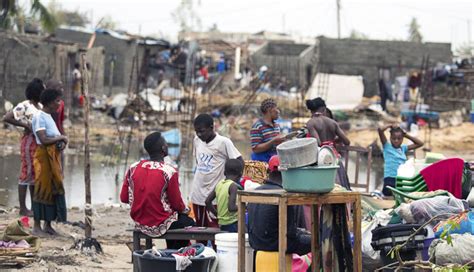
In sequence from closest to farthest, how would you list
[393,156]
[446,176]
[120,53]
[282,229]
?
[282,229]
[446,176]
[393,156]
[120,53]

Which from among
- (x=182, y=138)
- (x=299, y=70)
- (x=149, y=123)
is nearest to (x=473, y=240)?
(x=182, y=138)

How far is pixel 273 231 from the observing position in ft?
23.5

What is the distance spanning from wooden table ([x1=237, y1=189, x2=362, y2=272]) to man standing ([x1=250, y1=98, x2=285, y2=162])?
2960mm

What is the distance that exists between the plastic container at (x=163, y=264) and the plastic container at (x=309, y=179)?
3.40ft

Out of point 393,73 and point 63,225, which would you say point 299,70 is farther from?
point 63,225

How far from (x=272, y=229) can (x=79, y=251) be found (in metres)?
2.75

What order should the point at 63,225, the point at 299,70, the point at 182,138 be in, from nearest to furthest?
the point at 63,225
the point at 182,138
the point at 299,70

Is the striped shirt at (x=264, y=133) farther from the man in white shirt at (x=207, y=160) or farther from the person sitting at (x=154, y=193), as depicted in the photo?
the person sitting at (x=154, y=193)

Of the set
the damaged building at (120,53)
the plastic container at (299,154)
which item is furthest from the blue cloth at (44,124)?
Answer: the damaged building at (120,53)

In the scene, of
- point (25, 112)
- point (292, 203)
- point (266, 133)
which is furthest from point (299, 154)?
point (25, 112)

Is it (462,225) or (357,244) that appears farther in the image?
(462,225)

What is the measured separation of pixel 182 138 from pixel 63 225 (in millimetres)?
12117

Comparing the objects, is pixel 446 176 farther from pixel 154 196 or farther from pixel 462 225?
pixel 154 196

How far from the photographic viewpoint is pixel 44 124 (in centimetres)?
1010
